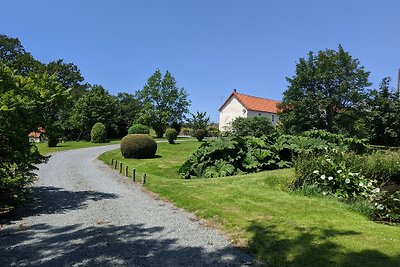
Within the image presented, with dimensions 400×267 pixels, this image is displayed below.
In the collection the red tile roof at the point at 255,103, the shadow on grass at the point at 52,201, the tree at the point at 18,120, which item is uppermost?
the red tile roof at the point at 255,103

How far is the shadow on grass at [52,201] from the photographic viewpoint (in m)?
9.02

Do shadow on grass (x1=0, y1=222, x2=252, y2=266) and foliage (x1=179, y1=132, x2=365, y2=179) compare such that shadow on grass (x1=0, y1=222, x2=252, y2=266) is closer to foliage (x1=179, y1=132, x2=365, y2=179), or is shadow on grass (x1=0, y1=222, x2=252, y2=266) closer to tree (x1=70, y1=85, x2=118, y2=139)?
foliage (x1=179, y1=132, x2=365, y2=179)

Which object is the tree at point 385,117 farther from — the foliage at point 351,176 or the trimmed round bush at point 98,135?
the trimmed round bush at point 98,135

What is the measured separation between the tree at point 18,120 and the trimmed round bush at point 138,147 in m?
14.9

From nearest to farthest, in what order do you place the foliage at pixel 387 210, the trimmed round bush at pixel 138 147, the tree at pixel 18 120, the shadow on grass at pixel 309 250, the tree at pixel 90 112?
1. the shadow on grass at pixel 309 250
2. the foliage at pixel 387 210
3. the tree at pixel 18 120
4. the trimmed round bush at pixel 138 147
5. the tree at pixel 90 112

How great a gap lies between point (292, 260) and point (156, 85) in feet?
207

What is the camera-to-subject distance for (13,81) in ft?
31.1

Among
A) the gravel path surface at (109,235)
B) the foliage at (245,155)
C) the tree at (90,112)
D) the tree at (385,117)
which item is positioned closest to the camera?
the gravel path surface at (109,235)

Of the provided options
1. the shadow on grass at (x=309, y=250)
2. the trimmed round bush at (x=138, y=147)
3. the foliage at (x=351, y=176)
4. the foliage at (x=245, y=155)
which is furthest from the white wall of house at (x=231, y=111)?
the shadow on grass at (x=309, y=250)

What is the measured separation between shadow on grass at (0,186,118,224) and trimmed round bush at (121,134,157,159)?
11.7 meters

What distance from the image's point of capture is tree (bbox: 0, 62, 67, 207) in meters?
8.50

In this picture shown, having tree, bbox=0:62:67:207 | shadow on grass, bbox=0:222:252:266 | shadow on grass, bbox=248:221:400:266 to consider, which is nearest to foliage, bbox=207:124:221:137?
tree, bbox=0:62:67:207

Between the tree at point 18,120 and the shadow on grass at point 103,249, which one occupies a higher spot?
the tree at point 18,120

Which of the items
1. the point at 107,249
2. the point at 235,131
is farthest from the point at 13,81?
the point at 235,131
